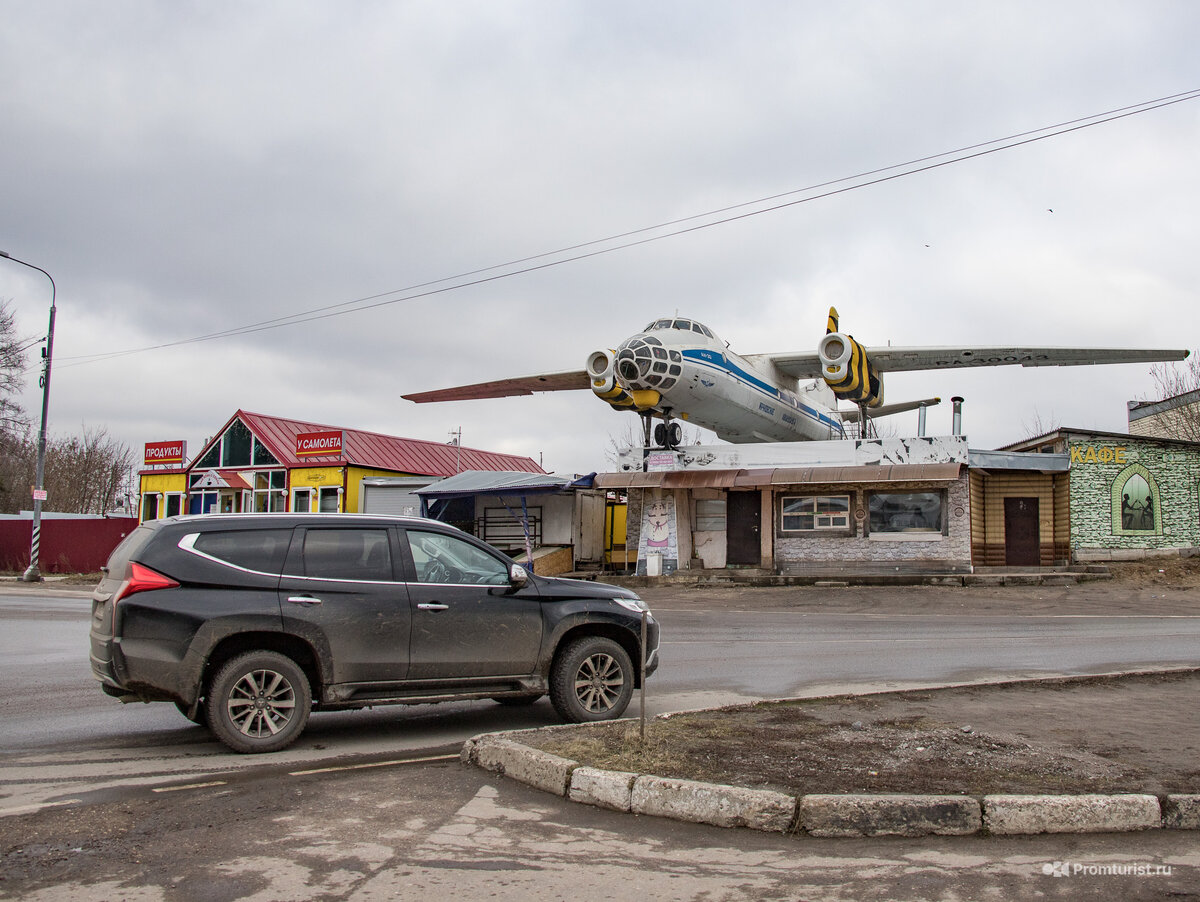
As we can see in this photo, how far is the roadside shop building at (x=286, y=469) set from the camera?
36.5 metres

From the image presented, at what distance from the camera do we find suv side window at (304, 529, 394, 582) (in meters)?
6.69

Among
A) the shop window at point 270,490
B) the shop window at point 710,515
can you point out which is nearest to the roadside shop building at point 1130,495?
the shop window at point 710,515

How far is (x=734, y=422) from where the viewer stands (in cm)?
2789

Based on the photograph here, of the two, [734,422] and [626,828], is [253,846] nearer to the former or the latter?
[626,828]

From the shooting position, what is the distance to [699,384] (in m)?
25.4

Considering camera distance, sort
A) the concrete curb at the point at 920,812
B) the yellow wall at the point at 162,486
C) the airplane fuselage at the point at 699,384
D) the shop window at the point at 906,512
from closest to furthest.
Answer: the concrete curb at the point at 920,812, the airplane fuselage at the point at 699,384, the shop window at the point at 906,512, the yellow wall at the point at 162,486

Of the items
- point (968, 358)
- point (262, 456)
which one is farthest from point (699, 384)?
point (262, 456)

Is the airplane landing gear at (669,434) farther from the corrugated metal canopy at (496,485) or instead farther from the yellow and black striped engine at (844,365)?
the yellow and black striped engine at (844,365)

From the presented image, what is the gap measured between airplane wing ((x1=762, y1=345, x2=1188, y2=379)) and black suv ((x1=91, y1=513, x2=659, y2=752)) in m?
23.1

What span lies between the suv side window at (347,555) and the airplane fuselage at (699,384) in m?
17.8

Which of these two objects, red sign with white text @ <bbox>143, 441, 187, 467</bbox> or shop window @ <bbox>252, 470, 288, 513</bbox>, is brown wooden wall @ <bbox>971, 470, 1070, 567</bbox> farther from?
red sign with white text @ <bbox>143, 441, 187, 467</bbox>

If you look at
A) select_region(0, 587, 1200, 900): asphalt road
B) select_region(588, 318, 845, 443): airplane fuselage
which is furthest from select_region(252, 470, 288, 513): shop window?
select_region(0, 587, 1200, 900): asphalt road

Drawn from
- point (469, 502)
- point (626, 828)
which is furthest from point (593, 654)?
point (469, 502)

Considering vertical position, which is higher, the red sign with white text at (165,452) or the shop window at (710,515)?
the red sign with white text at (165,452)
